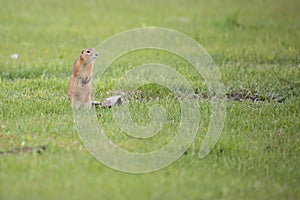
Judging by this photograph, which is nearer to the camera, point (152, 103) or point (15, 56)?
point (152, 103)

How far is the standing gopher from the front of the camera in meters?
6.69

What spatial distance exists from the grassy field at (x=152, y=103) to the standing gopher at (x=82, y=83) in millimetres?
179

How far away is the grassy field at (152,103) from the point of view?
492 centimetres

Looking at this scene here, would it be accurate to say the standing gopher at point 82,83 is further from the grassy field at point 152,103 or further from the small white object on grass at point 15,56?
the small white object on grass at point 15,56

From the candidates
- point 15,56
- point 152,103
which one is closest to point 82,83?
point 152,103

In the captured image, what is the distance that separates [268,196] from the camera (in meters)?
4.82

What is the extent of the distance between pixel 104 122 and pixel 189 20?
7.38m

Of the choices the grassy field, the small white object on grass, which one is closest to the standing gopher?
the grassy field

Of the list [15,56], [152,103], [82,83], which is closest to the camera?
[82,83]

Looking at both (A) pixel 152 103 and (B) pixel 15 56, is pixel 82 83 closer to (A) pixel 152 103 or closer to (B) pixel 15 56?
(A) pixel 152 103

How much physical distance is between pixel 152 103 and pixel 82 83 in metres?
0.95

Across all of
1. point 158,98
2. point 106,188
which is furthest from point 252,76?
point 106,188

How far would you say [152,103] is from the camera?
7277 millimetres

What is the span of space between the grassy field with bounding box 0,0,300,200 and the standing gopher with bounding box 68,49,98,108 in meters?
0.18
